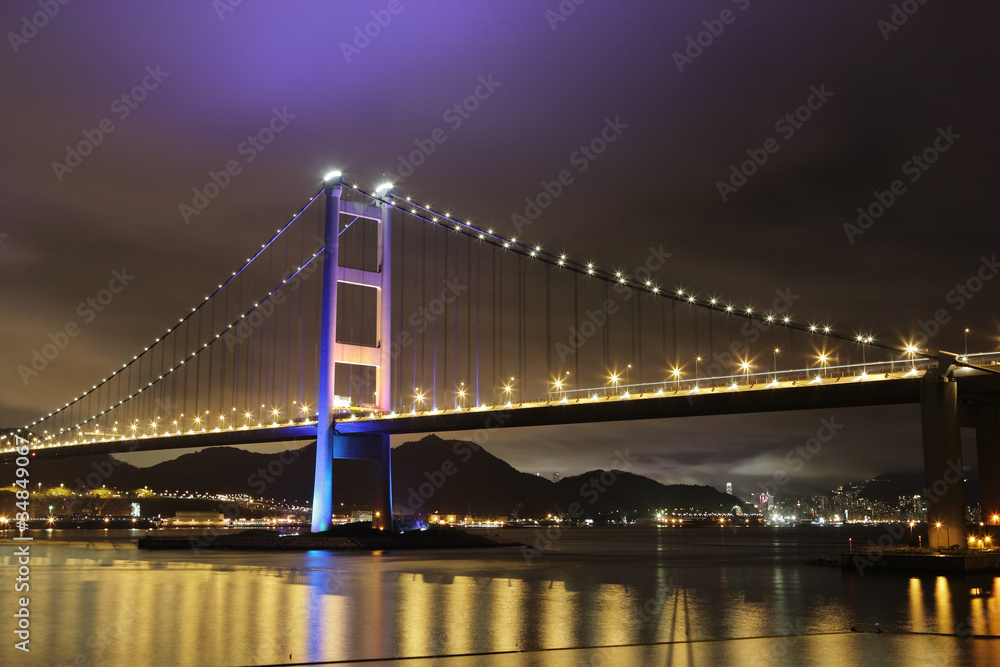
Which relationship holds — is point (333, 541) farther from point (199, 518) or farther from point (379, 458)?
point (199, 518)

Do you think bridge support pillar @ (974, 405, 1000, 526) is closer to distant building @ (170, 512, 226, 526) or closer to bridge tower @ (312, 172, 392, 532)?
bridge tower @ (312, 172, 392, 532)

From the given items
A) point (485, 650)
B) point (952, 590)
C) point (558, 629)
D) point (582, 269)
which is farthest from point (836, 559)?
point (485, 650)

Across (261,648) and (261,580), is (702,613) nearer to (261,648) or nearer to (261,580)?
(261,648)

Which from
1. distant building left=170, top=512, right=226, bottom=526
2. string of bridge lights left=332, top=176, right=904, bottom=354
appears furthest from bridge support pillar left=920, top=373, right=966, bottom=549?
distant building left=170, top=512, right=226, bottom=526

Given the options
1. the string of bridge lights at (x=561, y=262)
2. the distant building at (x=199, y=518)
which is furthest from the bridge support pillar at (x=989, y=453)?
the distant building at (x=199, y=518)

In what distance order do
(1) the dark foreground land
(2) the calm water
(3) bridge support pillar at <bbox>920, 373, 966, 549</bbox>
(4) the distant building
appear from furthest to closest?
(4) the distant building
(1) the dark foreground land
(3) bridge support pillar at <bbox>920, 373, 966, 549</bbox>
(2) the calm water

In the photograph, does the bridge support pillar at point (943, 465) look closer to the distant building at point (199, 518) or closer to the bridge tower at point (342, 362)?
the bridge tower at point (342, 362)
